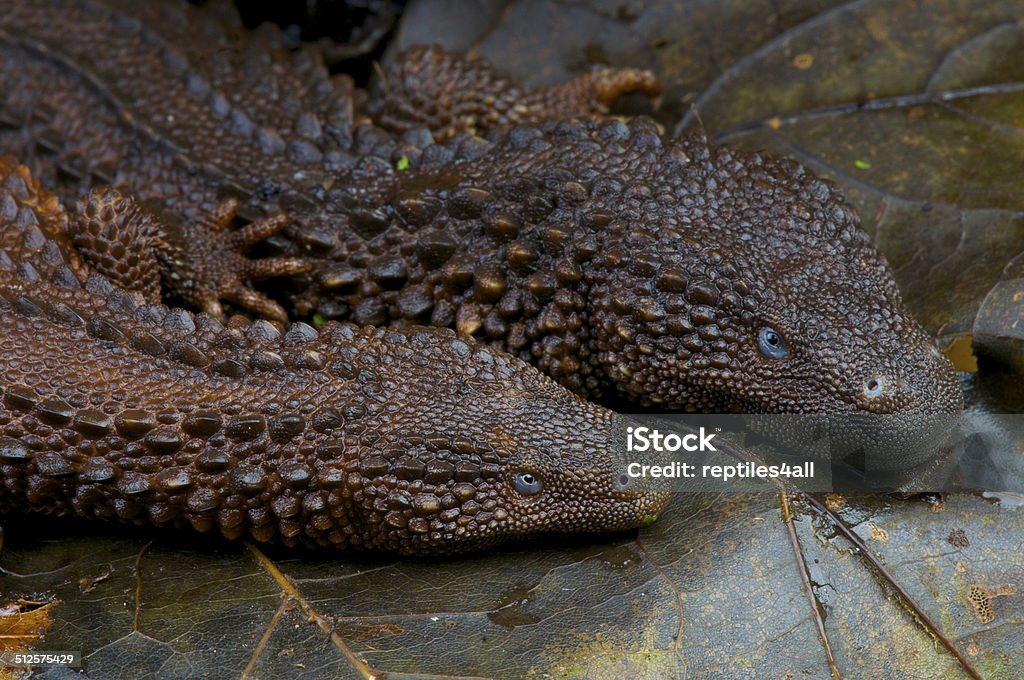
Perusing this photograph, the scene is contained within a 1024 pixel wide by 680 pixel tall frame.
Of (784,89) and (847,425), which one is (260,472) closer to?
(847,425)

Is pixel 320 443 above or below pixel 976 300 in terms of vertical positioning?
below

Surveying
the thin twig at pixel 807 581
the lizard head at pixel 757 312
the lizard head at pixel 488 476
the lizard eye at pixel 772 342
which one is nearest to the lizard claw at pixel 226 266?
the lizard head at pixel 488 476

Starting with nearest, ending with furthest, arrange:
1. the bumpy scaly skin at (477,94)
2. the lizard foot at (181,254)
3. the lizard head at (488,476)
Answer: the lizard head at (488,476) < the lizard foot at (181,254) < the bumpy scaly skin at (477,94)

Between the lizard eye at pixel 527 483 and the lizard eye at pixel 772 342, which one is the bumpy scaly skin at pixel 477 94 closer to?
the lizard eye at pixel 772 342

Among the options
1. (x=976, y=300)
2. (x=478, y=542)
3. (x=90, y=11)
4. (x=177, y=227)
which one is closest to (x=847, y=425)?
(x=976, y=300)

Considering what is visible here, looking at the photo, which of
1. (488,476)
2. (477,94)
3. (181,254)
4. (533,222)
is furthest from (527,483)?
(477,94)

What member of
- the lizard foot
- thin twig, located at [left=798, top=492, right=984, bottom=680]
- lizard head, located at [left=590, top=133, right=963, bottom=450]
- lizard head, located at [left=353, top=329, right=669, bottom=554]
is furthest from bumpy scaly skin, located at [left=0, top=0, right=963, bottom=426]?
lizard head, located at [left=353, top=329, right=669, bottom=554]

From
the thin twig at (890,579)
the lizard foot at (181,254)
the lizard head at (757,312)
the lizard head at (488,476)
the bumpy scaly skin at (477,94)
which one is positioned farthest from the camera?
the bumpy scaly skin at (477,94)

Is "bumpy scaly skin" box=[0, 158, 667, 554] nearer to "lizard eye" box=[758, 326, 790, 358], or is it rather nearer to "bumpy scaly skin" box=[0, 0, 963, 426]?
"bumpy scaly skin" box=[0, 0, 963, 426]
